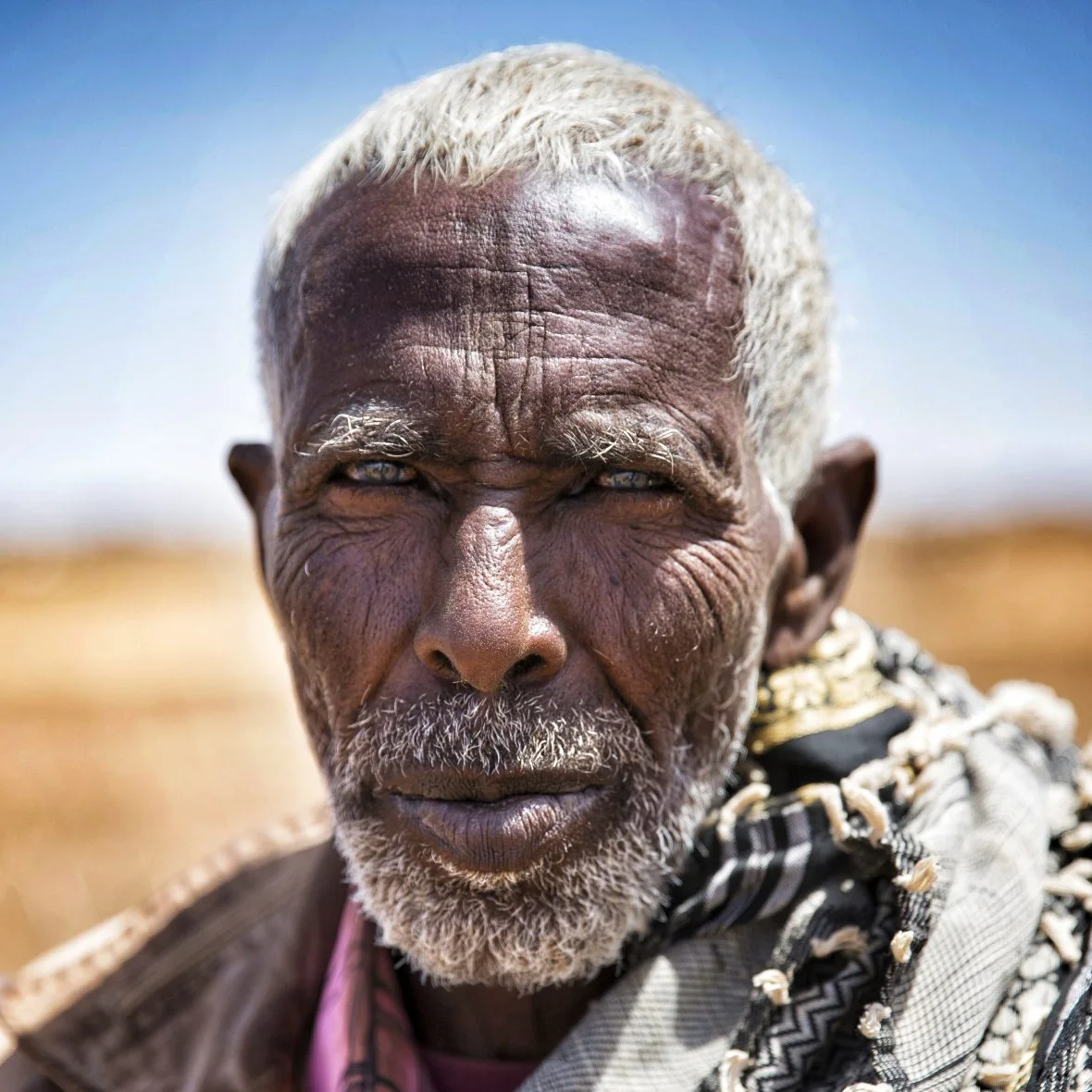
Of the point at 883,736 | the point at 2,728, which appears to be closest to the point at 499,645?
the point at 883,736

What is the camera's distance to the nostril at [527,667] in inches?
68.4

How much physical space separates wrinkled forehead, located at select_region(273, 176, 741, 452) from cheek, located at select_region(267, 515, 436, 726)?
0.22 meters

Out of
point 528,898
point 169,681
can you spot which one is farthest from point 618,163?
point 169,681

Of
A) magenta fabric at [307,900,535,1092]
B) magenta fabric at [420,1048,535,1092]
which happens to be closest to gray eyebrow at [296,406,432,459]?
magenta fabric at [307,900,535,1092]

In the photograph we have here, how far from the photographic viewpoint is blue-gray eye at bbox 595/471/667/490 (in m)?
1.87

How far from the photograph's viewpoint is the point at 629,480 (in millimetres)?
1882

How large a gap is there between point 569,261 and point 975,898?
4.10 ft

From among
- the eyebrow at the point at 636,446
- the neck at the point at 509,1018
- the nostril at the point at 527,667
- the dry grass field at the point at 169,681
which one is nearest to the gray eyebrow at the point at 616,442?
the eyebrow at the point at 636,446

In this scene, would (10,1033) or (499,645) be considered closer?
(499,645)

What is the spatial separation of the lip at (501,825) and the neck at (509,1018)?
0.54 meters

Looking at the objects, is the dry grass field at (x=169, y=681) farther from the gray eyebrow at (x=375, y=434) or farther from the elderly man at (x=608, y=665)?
the gray eyebrow at (x=375, y=434)

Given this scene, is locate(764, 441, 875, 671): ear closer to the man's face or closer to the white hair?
the white hair

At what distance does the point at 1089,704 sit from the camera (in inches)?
416

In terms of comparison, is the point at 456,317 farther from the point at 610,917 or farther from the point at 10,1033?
the point at 10,1033
